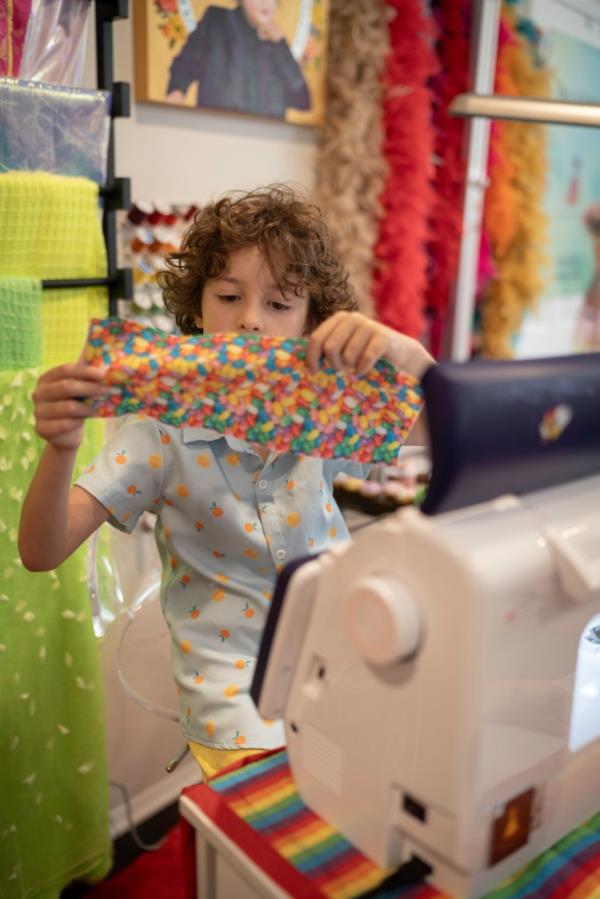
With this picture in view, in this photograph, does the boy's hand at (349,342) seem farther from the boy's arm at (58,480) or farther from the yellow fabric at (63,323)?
the yellow fabric at (63,323)

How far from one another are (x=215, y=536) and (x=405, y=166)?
1382 mm

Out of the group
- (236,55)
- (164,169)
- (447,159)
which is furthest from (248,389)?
(447,159)

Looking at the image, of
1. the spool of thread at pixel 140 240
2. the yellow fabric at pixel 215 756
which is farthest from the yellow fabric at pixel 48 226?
the yellow fabric at pixel 215 756

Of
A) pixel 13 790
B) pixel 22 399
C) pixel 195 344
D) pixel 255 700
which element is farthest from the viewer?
pixel 13 790

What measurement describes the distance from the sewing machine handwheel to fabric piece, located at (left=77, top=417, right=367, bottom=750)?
17.4 inches

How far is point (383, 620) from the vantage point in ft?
1.94

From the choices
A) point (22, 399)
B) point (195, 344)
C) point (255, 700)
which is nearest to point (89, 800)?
point (22, 399)

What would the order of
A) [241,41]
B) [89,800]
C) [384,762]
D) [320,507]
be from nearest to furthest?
[384,762], [320,507], [89,800], [241,41]

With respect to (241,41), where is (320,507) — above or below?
below

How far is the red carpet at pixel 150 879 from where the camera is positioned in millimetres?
1690

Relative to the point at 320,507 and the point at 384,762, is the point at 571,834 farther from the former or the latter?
the point at 320,507

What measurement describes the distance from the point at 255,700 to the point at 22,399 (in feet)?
2.44

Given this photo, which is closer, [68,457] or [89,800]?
[68,457]

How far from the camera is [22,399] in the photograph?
4.17ft
